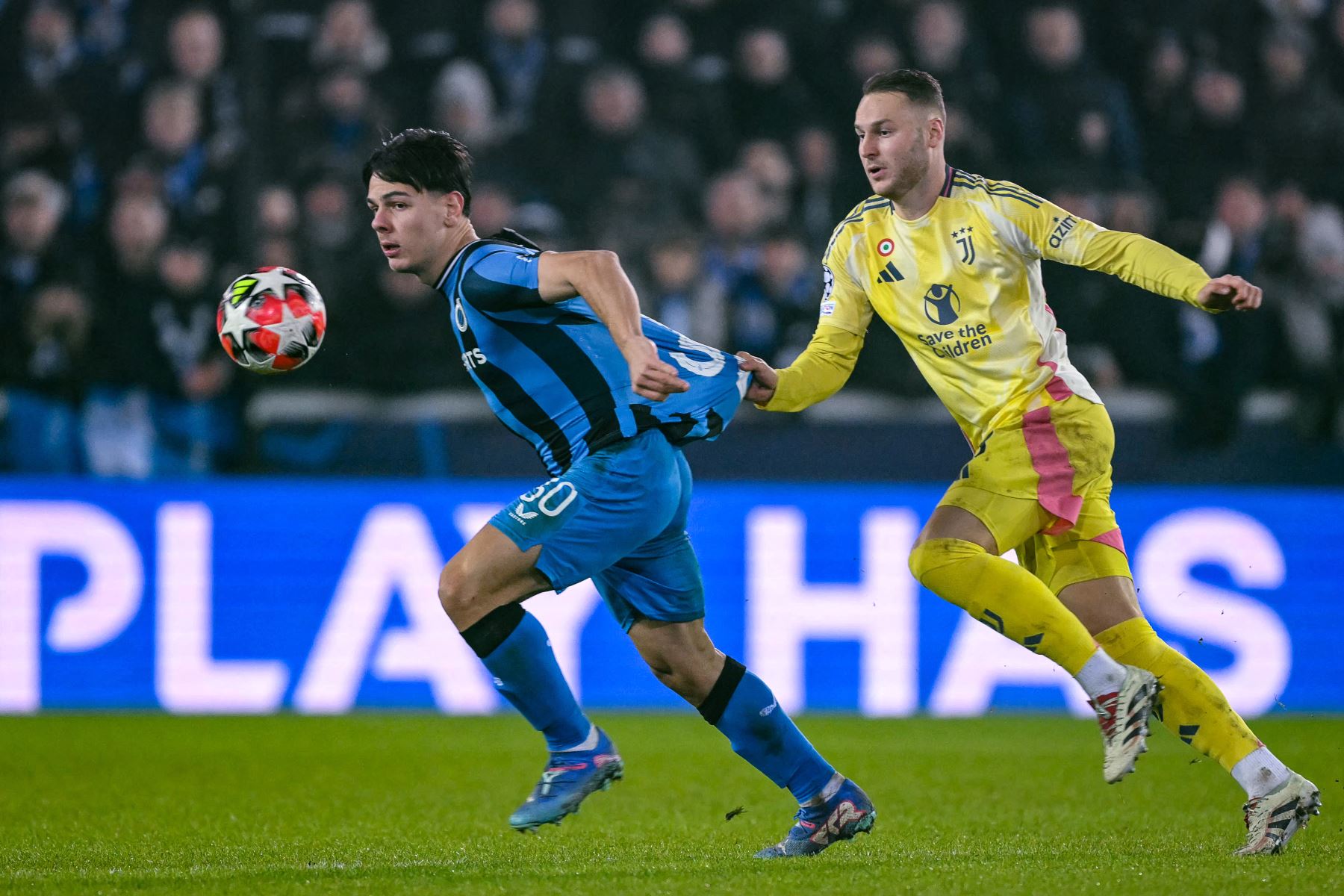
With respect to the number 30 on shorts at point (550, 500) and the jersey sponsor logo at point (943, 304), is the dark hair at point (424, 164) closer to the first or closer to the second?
the number 30 on shorts at point (550, 500)

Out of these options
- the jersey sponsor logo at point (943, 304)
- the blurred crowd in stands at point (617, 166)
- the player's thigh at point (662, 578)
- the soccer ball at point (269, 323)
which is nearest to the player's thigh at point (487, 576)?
the player's thigh at point (662, 578)

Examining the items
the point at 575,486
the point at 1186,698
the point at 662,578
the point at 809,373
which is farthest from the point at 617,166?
the point at 1186,698

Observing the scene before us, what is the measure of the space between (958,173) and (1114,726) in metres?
1.59

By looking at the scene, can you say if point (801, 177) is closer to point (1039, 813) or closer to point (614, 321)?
point (1039, 813)

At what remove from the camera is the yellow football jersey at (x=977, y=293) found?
14.6ft

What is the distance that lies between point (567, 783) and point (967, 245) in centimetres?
180

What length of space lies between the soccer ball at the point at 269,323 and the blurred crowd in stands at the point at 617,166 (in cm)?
408

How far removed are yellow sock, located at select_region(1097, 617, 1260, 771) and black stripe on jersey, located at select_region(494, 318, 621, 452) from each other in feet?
4.95

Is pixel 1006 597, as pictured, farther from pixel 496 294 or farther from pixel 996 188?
pixel 496 294

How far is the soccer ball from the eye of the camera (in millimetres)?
4598

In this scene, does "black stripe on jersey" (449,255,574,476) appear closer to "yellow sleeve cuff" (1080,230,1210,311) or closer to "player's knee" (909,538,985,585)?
"player's knee" (909,538,985,585)

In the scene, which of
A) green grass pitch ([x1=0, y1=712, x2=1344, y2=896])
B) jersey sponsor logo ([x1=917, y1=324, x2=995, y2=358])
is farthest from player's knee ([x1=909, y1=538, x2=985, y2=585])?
green grass pitch ([x1=0, y1=712, x2=1344, y2=896])

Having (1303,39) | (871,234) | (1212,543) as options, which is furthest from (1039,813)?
(1303,39)

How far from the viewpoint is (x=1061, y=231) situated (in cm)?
436
